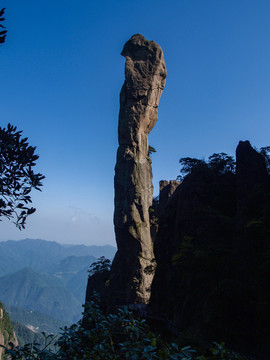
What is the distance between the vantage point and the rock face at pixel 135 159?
99.9ft

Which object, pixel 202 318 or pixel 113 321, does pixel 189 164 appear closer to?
pixel 202 318

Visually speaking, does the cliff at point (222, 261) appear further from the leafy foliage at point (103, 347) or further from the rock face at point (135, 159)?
the rock face at point (135, 159)

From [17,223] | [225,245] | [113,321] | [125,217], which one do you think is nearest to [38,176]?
[17,223]

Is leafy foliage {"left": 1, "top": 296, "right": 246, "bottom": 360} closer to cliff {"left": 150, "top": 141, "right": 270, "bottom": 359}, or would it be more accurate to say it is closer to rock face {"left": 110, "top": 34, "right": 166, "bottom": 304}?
cliff {"left": 150, "top": 141, "right": 270, "bottom": 359}

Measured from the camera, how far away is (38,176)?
6.17 m

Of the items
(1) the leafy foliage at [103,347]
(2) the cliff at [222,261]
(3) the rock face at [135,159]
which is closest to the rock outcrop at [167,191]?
(3) the rock face at [135,159]

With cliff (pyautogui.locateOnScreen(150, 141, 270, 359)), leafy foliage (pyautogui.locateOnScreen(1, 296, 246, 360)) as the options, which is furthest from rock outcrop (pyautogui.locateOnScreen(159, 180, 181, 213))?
leafy foliage (pyautogui.locateOnScreen(1, 296, 246, 360))

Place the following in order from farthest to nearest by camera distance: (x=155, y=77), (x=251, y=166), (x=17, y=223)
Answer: (x=155, y=77)
(x=251, y=166)
(x=17, y=223)

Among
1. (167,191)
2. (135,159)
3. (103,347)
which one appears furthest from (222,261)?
(167,191)

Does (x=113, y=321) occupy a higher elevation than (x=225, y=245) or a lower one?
lower

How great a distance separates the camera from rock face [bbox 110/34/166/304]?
99.9 ft

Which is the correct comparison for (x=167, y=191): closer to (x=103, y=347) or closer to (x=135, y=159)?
(x=135, y=159)

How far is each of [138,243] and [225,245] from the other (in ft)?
61.7

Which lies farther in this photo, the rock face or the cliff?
the rock face
